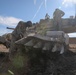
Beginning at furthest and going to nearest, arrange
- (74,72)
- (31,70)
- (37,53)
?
(37,53) < (31,70) < (74,72)

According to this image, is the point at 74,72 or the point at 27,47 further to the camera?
the point at 27,47

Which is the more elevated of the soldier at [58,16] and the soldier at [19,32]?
the soldier at [58,16]

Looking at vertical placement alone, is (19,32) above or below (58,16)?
below

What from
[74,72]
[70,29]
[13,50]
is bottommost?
[74,72]

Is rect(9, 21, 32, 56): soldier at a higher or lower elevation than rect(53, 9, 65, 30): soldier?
lower

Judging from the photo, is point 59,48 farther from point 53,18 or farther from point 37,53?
point 53,18

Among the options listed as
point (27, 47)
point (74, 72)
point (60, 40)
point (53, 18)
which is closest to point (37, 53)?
point (27, 47)

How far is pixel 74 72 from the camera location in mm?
6258

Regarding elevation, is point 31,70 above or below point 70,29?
below

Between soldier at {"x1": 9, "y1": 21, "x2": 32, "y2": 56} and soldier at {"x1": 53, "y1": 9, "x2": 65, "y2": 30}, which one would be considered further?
soldier at {"x1": 53, "y1": 9, "x2": 65, "y2": 30}

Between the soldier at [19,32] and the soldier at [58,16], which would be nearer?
the soldier at [19,32]

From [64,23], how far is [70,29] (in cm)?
42

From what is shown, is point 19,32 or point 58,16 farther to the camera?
point 58,16

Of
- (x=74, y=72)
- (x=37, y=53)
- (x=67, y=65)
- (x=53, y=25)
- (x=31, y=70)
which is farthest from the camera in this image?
(x=53, y=25)
